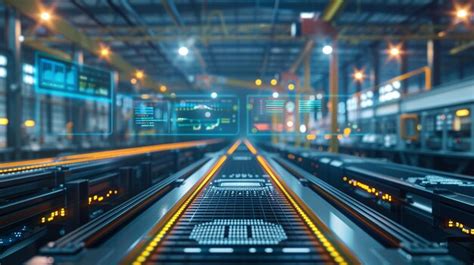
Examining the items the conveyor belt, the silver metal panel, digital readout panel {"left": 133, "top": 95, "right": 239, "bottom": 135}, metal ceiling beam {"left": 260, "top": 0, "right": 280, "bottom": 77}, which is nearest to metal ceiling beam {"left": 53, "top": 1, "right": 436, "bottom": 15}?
metal ceiling beam {"left": 260, "top": 0, "right": 280, "bottom": 77}

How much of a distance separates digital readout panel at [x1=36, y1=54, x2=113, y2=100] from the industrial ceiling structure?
11.5ft

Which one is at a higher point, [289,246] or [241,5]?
[241,5]

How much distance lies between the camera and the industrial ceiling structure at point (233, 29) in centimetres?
1395

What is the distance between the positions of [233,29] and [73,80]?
9.81m

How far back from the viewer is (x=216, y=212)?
317cm

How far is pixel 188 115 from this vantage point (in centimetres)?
461

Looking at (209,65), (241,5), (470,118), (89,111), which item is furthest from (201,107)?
(89,111)

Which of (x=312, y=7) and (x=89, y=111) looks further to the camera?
(x=89, y=111)

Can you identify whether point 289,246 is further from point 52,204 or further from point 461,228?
point 52,204

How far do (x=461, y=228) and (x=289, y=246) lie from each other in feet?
8.16

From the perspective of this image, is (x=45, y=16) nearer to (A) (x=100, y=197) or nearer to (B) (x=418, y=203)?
(A) (x=100, y=197)

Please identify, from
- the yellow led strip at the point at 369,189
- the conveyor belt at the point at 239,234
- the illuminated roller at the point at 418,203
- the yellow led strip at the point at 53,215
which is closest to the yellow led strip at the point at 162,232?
the conveyor belt at the point at 239,234

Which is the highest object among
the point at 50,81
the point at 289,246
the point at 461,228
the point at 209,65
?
the point at 209,65

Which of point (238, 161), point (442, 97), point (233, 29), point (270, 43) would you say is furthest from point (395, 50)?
point (238, 161)
